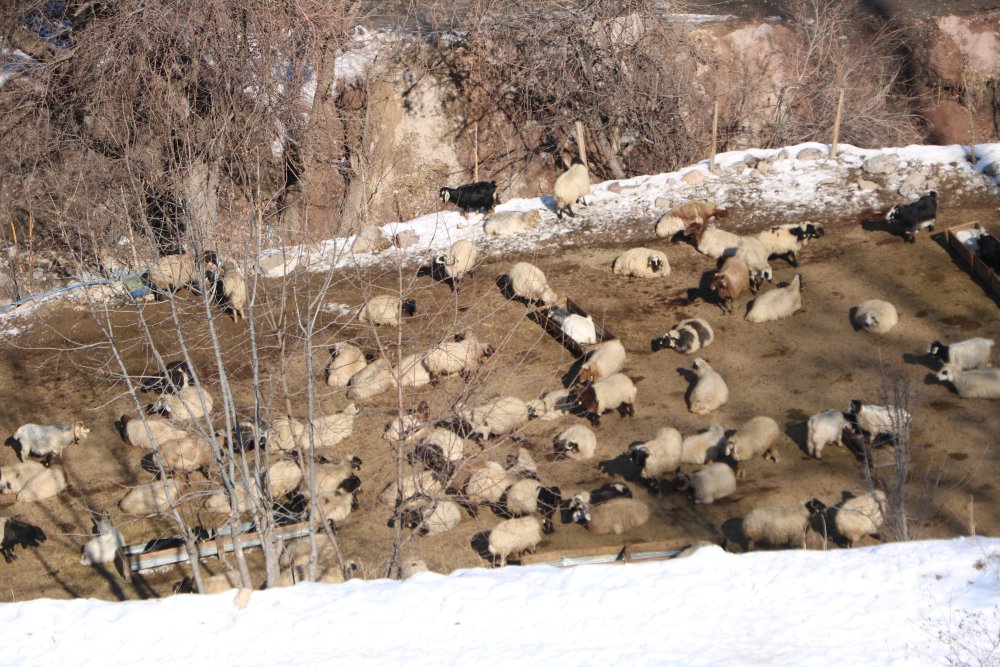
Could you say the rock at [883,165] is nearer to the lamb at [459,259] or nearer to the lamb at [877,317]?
the lamb at [877,317]

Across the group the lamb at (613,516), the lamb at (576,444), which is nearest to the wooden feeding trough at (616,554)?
the lamb at (613,516)

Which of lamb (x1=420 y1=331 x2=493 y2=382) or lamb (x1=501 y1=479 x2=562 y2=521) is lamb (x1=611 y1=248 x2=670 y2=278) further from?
lamb (x1=501 y1=479 x2=562 y2=521)

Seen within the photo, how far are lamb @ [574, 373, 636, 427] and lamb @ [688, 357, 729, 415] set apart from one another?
2.48 ft

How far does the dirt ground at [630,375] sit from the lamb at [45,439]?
6.7 inches

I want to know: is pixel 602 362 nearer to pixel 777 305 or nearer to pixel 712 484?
pixel 777 305

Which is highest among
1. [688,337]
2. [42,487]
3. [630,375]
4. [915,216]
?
[915,216]

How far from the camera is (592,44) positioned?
21.8 metres

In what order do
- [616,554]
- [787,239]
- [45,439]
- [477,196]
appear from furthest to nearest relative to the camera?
[477,196] → [787,239] → [45,439] → [616,554]

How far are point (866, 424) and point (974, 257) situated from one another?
4.63m

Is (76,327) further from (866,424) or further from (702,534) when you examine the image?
(866,424)

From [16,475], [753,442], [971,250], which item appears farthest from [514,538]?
[971,250]

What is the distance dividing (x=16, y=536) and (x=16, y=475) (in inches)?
55.4

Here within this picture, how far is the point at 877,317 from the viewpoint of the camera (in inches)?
581

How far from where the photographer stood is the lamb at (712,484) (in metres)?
12.1
